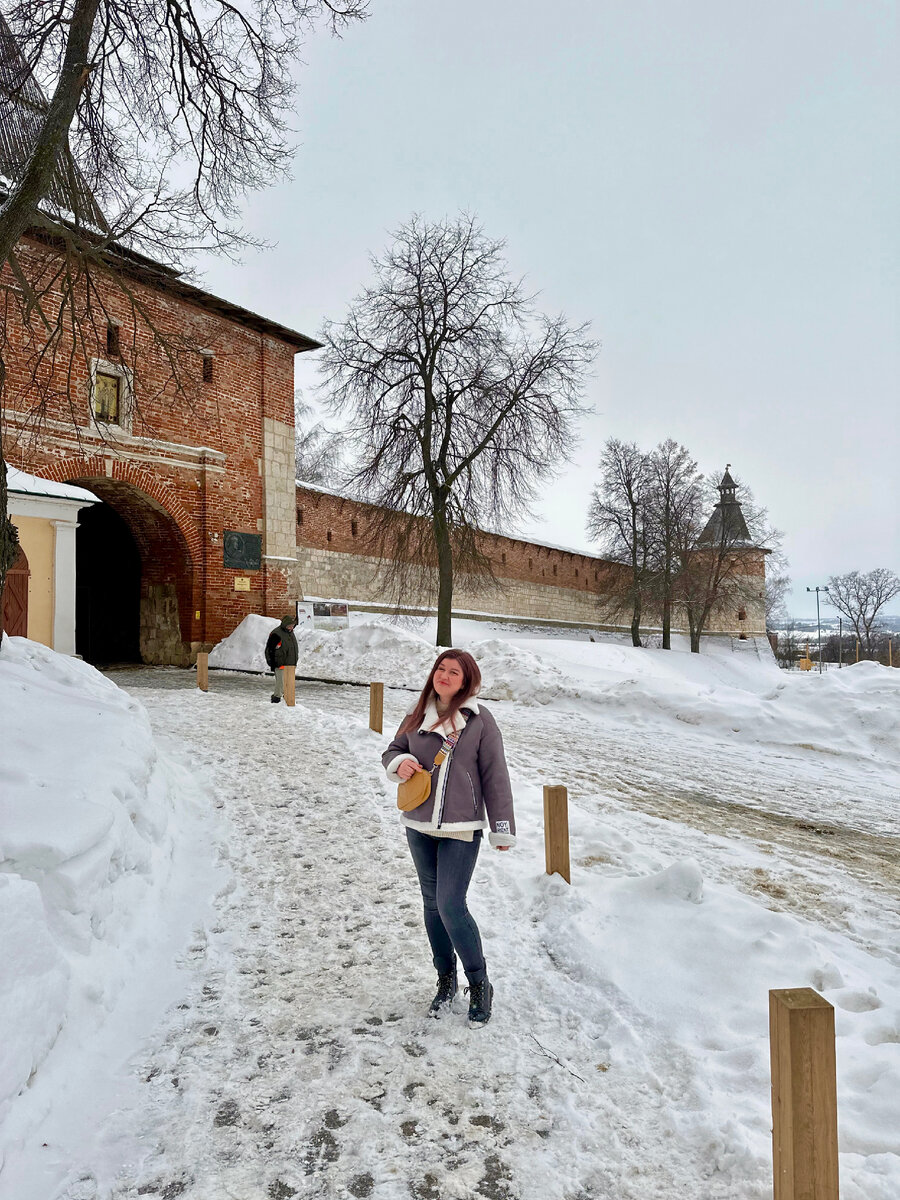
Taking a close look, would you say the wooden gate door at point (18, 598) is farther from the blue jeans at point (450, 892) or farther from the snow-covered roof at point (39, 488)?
the blue jeans at point (450, 892)

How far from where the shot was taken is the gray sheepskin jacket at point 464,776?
2.99m

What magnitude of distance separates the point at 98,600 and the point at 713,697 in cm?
1759

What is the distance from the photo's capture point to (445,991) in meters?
3.17

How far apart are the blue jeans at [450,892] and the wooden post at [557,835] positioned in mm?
1552

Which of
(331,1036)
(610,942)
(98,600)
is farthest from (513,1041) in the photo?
(98,600)

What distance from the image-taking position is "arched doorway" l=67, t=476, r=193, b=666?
1788 cm

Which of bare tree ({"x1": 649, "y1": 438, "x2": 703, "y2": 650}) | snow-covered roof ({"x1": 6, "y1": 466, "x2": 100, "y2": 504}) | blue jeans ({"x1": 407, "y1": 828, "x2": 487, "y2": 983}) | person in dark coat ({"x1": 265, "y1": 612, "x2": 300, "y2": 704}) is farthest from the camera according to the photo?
bare tree ({"x1": 649, "y1": 438, "x2": 703, "y2": 650})

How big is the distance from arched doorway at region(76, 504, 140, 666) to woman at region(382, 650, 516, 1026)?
61.0ft

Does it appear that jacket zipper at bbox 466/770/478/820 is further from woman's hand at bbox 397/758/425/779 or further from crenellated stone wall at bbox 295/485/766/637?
crenellated stone wall at bbox 295/485/766/637

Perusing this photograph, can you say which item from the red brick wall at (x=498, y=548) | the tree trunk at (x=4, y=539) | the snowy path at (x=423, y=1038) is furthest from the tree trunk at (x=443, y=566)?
the tree trunk at (x=4, y=539)

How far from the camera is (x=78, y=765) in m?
4.38

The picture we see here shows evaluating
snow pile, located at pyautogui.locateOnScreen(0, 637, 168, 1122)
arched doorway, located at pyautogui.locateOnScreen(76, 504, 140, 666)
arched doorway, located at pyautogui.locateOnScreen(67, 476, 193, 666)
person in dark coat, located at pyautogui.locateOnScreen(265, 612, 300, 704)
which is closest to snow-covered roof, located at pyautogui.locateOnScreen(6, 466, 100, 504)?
arched doorway, located at pyautogui.locateOnScreen(67, 476, 193, 666)

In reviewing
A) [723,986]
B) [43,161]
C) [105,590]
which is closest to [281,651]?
[43,161]

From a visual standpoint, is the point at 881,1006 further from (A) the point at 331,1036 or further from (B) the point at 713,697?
(B) the point at 713,697
